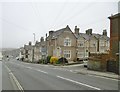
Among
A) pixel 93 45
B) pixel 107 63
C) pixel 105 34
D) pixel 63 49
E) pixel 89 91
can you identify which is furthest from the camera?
pixel 105 34

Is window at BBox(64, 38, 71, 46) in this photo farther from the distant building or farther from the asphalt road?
the asphalt road

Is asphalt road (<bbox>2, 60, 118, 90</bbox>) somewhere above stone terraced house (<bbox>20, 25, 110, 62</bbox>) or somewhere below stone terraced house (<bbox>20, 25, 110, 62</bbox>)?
below

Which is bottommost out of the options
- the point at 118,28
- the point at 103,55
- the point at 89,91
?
the point at 89,91

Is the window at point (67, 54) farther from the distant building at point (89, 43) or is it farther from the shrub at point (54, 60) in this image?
the shrub at point (54, 60)

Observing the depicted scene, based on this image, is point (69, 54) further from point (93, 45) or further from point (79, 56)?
point (93, 45)

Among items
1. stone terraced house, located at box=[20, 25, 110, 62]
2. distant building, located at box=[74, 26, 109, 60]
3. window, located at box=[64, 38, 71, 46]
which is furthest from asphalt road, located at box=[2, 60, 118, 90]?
distant building, located at box=[74, 26, 109, 60]

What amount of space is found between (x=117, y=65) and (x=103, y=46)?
45828 millimetres

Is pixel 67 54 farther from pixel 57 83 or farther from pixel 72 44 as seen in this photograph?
pixel 57 83

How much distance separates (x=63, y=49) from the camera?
6438cm

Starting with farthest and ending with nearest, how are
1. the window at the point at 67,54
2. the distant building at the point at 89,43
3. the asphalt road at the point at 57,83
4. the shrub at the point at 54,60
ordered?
the distant building at the point at 89,43 < the window at the point at 67,54 < the shrub at the point at 54,60 < the asphalt road at the point at 57,83

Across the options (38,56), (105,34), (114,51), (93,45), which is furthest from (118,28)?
(38,56)

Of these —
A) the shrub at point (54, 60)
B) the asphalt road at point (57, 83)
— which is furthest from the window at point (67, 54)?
the asphalt road at point (57, 83)

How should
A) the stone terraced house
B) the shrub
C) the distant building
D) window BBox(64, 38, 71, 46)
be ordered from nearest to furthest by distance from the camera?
the shrub
the stone terraced house
window BBox(64, 38, 71, 46)
the distant building

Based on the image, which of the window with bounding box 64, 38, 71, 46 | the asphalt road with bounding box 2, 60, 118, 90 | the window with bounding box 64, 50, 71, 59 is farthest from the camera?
the window with bounding box 64, 50, 71, 59
